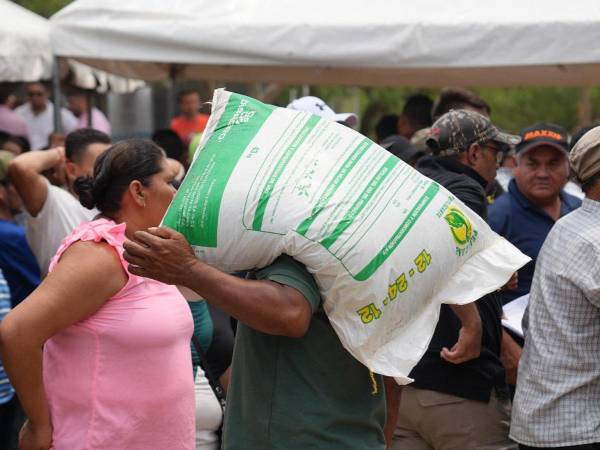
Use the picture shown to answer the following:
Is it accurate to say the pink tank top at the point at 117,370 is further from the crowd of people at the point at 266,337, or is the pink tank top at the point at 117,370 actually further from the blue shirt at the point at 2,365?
the blue shirt at the point at 2,365

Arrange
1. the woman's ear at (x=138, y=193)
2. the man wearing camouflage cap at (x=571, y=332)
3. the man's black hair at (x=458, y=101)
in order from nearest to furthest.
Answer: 1. the woman's ear at (x=138, y=193)
2. the man wearing camouflage cap at (x=571, y=332)
3. the man's black hair at (x=458, y=101)

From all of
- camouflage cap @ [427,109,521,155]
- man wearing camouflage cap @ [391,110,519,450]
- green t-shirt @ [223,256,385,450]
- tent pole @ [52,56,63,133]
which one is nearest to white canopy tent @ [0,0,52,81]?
tent pole @ [52,56,63,133]

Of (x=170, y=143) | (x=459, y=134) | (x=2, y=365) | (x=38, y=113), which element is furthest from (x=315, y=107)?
(x=38, y=113)

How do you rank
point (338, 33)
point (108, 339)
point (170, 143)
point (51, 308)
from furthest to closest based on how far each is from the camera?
1. point (170, 143)
2. point (338, 33)
3. point (108, 339)
4. point (51, 308)

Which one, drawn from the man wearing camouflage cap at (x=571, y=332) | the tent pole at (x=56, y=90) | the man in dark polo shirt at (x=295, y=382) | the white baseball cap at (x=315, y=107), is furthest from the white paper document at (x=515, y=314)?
the tent pole at (x=56, y=90)

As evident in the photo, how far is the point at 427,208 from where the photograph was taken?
2.77 metres

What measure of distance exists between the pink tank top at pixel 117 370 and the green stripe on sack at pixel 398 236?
0.95 meters

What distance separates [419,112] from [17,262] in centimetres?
362

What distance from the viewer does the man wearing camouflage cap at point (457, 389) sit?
4.09 metres

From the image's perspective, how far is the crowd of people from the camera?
109 inches

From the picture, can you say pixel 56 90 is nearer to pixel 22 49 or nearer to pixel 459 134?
pixel 22 49

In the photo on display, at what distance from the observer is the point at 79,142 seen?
5.53 metres

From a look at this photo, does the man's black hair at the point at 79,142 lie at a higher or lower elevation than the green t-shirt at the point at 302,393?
lower

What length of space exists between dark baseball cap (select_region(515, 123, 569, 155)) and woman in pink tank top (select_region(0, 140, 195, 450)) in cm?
237
